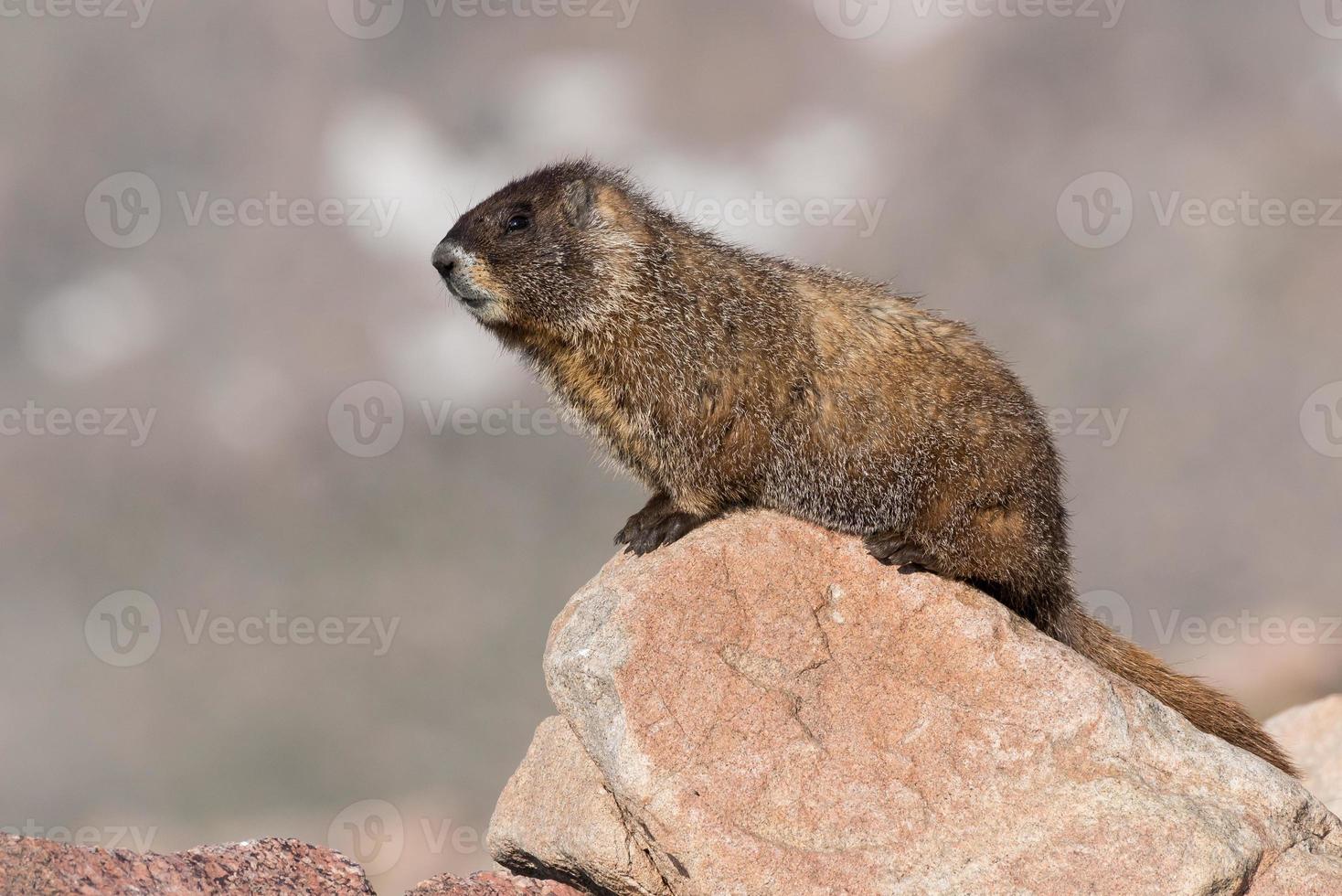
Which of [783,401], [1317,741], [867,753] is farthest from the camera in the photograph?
[1317,741]

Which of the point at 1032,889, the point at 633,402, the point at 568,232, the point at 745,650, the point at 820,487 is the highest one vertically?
the point at 568,232

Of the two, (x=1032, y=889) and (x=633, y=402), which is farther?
(x=633, y=402)

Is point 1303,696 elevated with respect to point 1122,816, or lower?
elevated

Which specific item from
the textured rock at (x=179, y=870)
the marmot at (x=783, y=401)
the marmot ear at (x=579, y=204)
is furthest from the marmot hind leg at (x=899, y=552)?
the textured rock at (x=179, y=870)

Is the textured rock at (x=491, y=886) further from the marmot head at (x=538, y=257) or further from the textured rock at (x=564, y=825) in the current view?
the marmot head at (x=538, y=257)

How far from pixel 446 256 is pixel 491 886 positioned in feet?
10.6

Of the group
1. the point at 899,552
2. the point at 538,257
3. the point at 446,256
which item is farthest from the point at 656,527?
the point at 446,256

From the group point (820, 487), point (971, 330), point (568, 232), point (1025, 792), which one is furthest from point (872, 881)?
point (568, 232)

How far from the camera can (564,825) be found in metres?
6.25

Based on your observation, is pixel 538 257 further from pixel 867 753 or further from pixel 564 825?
pixel 867 753

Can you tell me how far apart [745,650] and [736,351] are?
1.61 metres

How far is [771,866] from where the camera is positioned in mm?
5230

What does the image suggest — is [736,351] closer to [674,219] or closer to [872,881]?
[674,219]

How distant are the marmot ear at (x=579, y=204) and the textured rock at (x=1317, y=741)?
279 inches
